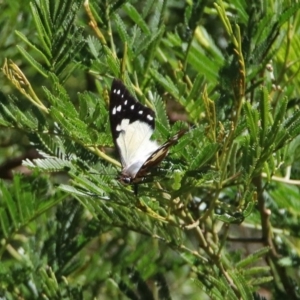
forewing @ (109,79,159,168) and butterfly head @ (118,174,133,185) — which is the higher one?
forewing @ (109,79,159,168)

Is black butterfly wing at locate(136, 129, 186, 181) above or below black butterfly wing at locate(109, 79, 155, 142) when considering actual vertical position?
below

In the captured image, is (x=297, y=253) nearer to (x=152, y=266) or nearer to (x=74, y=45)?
(x=152, y=266)

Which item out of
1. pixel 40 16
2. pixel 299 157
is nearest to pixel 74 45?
pixel 40 16

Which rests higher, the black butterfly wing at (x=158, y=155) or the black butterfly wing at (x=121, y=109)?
the black butterfly wing at (x=121, y=109)

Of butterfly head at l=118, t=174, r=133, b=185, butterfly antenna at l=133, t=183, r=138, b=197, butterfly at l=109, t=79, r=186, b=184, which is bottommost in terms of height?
butterfly antenna at l=133, t=183, r=138, b=197
